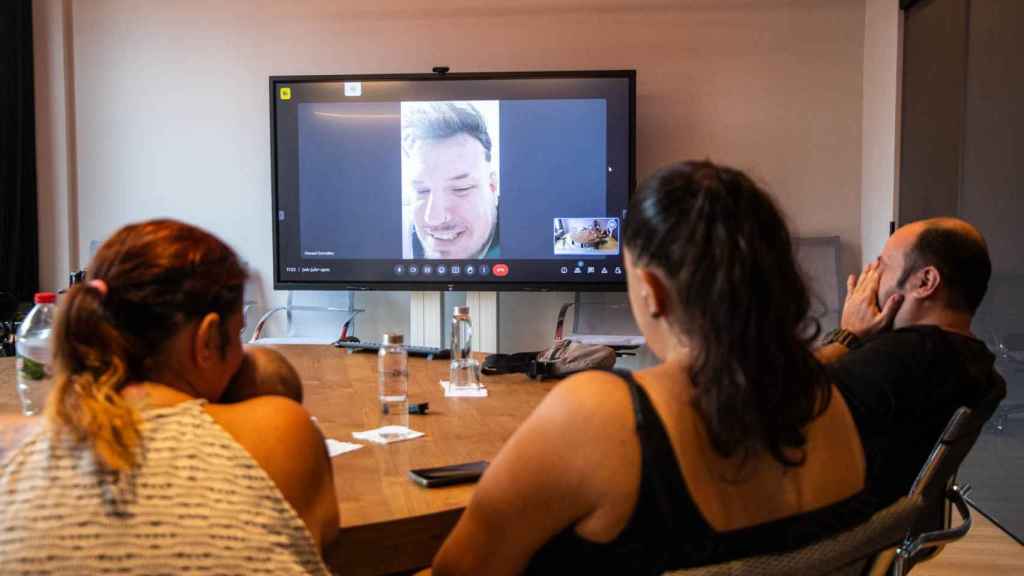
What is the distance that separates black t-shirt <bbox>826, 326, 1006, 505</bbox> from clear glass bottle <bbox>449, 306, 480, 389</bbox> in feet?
3.20

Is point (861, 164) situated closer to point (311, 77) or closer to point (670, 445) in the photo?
point (311, 77)

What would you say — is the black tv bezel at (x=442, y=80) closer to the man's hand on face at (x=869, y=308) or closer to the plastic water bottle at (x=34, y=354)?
the man's hand on face at (x=869, y=308)

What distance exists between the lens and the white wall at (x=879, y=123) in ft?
14.8

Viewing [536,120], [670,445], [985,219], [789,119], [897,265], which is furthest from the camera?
[789,119]

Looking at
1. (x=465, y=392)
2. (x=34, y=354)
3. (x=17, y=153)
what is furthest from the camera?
(x=17, y=153)

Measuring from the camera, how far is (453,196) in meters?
4.73

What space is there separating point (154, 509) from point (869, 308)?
158cm

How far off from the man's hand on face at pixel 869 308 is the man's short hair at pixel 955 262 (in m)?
0.06

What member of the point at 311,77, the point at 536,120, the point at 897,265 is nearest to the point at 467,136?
the point at 536,120

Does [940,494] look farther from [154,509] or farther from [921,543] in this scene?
[154,509]

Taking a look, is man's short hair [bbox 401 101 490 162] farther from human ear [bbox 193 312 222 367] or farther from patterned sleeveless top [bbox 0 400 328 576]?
patterned sleeveless top [bbox 0 400 328 576]

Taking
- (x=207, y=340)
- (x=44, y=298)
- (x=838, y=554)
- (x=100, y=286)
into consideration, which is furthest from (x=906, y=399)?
(x=44, y=298)

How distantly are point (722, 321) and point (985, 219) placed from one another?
3.11m

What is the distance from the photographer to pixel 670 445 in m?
1.02
